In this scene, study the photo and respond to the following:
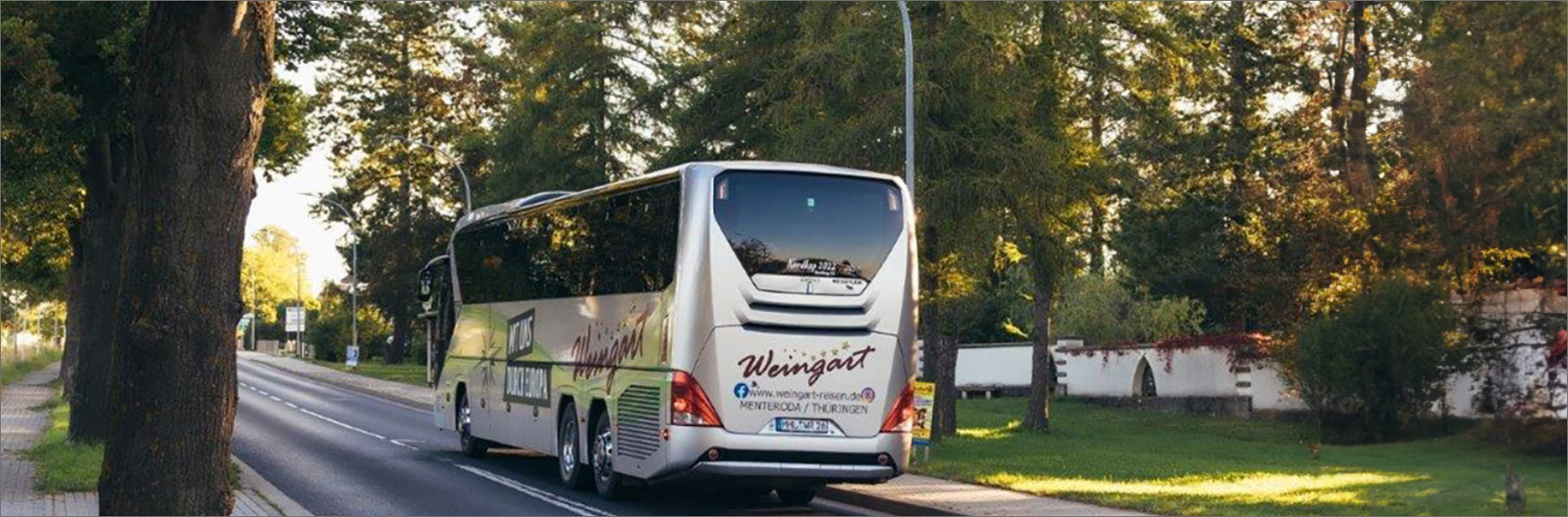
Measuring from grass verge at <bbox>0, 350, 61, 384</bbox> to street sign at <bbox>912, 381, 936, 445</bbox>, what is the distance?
39623 millimetres

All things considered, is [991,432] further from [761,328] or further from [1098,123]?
[761,328]

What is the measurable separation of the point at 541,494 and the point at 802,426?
13.1 ft

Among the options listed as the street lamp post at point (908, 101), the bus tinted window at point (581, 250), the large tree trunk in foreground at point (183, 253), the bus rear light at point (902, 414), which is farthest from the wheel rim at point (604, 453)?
the large tree trunk in foreground at point (183, 253)

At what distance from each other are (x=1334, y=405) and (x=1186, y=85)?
19.7 ft

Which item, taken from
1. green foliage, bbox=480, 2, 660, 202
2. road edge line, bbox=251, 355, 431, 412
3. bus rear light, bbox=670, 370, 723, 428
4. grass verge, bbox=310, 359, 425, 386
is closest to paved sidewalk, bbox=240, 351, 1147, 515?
bus rear light, bbox=670, 370, 723, 428

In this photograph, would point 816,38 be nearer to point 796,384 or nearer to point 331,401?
point 796,384

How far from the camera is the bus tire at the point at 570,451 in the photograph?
2117cm

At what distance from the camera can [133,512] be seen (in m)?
9.73

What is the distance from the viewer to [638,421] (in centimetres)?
1889

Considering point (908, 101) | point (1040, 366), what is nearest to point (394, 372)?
point (1040, 366)

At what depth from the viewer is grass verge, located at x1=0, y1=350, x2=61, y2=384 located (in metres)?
60.2

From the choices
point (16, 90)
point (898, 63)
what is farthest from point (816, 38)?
point (16, 90)

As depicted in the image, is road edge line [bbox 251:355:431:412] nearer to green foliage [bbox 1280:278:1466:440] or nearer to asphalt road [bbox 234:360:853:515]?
asphalt road [bbox 234:360:853:515]

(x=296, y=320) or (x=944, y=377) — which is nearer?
(x=944, y=377)
